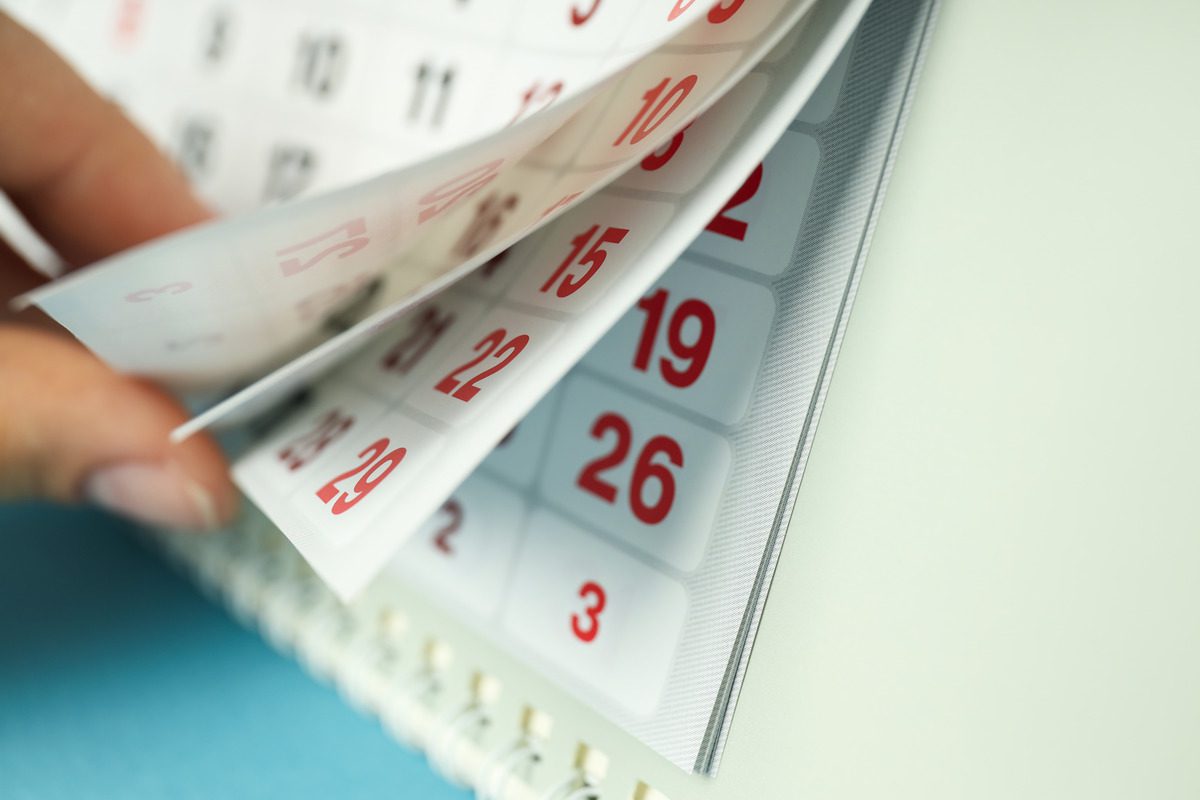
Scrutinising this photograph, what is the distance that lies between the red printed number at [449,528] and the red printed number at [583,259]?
133 millimetres

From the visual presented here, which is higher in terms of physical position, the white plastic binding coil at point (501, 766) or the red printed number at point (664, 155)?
the red printed number at point (664, 155)

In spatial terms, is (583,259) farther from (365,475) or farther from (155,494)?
(155,494)

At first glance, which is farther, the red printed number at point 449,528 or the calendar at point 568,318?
the red printed number at point 449,528

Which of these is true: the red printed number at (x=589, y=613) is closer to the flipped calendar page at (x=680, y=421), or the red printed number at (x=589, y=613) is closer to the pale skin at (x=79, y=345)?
the flipped calendar page at (x=680, y=421)

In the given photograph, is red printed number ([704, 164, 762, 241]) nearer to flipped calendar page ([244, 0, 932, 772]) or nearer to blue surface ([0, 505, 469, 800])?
flipped calendar page ([244, 0, 932, 772])

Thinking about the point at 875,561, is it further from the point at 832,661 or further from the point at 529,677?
the point at 529,677

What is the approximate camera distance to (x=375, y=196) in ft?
0.83

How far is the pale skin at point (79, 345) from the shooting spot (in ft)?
1.29

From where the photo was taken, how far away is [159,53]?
55 cm

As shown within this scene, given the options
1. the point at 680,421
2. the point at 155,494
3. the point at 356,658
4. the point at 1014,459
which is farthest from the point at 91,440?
the point at 1014,459

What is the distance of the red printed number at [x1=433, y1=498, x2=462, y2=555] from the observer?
41cm

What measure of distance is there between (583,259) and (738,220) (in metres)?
0.06

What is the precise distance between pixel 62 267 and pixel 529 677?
0.37 m

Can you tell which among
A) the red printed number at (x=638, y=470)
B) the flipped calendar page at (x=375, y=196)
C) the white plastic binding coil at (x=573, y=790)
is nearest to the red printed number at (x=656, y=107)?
the flipped calendar page at (x=375, y=196)
